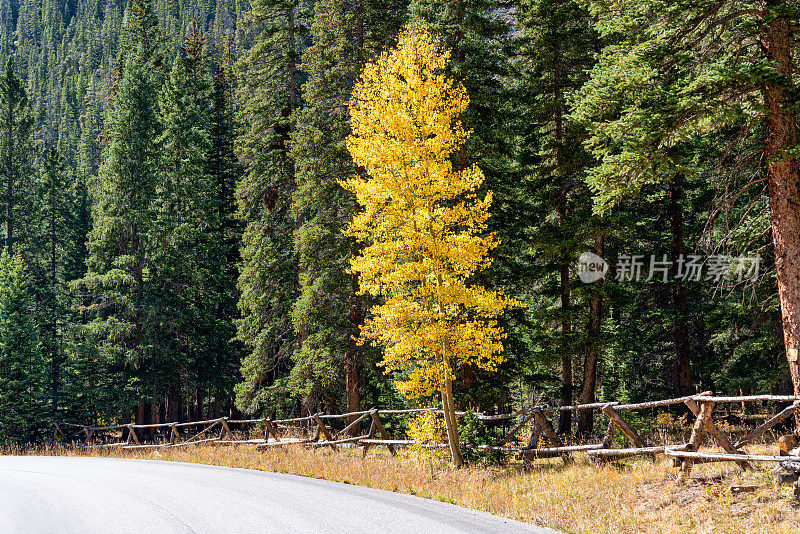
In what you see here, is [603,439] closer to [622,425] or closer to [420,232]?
[622,425]

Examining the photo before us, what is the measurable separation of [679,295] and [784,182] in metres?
12.7

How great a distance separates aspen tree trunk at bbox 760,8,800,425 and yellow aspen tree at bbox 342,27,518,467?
594 centimetres

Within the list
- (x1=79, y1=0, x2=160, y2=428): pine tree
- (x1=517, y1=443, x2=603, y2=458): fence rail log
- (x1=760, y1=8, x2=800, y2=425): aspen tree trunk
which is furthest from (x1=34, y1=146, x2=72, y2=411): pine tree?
(x1=760, y1=8, x2=800, y2=425): aspen tree trunk

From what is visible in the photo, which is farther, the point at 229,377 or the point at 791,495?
the point at 229,377

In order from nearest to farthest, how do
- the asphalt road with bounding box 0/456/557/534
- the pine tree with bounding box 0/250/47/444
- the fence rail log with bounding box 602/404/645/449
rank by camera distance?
the asphalt road with bounding box 0/456/557/534
the fence rail log with bounding box 602/404/645/449
the pine tree with bounding box 0/250/47/444

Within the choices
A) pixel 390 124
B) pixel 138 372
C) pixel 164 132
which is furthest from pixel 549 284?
pixel 164 132

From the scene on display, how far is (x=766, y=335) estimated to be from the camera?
18.3m

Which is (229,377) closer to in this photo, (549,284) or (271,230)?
(271,230)

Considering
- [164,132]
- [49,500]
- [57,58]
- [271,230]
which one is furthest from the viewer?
[57,58]

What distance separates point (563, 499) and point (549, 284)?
474 inches

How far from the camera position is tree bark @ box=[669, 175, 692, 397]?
22500mm
